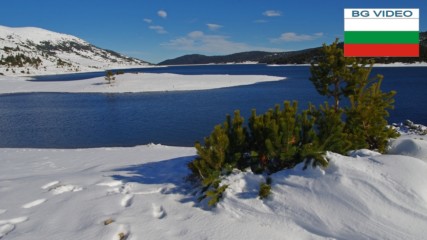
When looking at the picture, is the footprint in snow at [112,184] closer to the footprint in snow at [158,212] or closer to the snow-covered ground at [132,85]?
the footprint in snow at [158,212]

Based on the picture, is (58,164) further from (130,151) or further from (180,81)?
(180,81)

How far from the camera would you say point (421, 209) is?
20.1 feet

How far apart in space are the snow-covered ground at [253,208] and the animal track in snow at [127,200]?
0.02 metres

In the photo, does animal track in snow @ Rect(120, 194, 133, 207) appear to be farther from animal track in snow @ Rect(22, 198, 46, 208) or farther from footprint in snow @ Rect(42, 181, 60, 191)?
footprint in snow @ Rect(42, 181, 60, 191)

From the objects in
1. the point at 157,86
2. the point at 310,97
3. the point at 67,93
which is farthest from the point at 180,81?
the point at 310,97

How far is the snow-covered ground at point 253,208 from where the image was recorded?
20.0 feet

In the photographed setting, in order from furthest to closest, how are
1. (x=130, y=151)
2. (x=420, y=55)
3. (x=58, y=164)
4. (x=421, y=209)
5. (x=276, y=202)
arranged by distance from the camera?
(x=420, y=55)
(x=130, y=151)
(x=58, y=164)
(x=276, y=202)
(x=421, y=209)

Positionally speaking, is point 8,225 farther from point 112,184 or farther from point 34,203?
point 112,184

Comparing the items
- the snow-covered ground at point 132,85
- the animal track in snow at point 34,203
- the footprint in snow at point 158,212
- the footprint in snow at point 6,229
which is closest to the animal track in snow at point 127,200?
the footprint in snow at point 158,212

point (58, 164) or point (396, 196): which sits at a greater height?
point (396, 196)

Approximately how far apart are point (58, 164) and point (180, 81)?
2160 inches

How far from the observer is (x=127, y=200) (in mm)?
7668

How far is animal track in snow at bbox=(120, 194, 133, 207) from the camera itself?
24.4ft

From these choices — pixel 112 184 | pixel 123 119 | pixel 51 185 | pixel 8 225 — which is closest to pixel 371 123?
pixel 112 184
